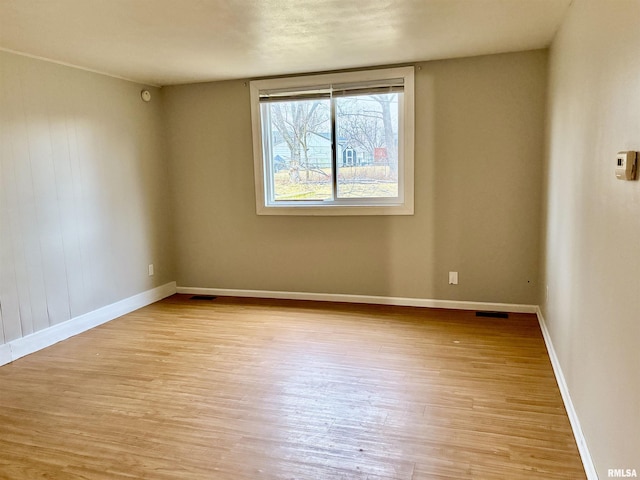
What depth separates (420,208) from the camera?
13.8 feet

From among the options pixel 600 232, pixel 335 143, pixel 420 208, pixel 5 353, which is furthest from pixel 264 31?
pixel 5 353

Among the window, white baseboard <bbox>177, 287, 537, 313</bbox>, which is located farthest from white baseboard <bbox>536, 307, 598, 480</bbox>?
the window

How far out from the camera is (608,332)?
165cm

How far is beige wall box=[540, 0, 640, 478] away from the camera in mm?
1404

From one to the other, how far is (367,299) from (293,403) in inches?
80.0

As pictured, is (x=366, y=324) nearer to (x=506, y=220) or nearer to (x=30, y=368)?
(x=506, y=220)

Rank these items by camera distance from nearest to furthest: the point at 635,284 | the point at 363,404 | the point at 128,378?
the point at 635,284
the point at 363,404
the point at 128,378

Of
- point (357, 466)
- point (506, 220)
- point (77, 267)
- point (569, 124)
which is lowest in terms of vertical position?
point (357, 466)

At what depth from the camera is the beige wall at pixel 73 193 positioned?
3340mm

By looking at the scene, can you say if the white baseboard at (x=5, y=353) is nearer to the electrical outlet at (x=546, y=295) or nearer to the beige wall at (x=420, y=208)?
the beige wall at (x=420, y=208)

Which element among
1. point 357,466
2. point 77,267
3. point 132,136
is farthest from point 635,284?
point 132,136

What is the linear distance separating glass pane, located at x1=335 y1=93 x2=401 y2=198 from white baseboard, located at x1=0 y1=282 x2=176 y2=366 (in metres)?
2.34

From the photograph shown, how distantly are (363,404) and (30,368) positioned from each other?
2.38 metres

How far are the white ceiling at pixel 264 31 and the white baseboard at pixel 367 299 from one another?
7.25ft
